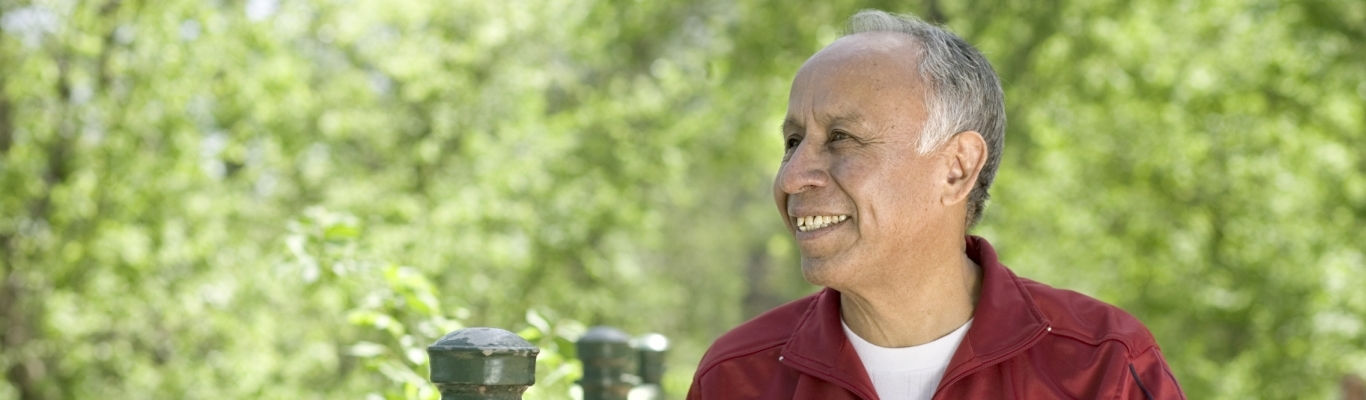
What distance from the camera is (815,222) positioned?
2209mm

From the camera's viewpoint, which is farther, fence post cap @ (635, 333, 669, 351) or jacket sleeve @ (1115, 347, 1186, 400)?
fence post cap @ (635, 333, 669, 351)

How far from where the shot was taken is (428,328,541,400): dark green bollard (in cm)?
201

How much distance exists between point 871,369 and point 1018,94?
7798 millimetres

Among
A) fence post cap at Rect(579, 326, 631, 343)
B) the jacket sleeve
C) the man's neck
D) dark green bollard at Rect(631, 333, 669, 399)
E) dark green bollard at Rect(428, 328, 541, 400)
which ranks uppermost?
dark green bollard at Rect(631, 333, 669, 399)

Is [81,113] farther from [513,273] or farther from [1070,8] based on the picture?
[1070,8]

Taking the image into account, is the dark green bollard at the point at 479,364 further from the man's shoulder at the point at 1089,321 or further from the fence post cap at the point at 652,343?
the fence post cap at the point at 652,343

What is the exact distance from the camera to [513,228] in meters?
15.1

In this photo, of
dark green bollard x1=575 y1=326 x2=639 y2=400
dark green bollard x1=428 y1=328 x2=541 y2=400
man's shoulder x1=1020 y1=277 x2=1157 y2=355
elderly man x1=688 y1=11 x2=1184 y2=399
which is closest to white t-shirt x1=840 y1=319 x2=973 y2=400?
elderly man x1=688 y1=11 x2=1184 y2=399

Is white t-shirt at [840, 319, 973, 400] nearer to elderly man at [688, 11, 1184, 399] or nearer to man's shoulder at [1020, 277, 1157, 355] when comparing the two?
elderly man at [688, 11, 1184, 399]

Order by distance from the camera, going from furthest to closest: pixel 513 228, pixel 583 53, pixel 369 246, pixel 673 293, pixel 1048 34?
pixel 673 293
pixel 513 228
pixel 583 53
pixel 1048 34
pixel 369 246

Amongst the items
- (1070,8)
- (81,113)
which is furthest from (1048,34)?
(81,113)

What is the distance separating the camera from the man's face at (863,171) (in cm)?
216

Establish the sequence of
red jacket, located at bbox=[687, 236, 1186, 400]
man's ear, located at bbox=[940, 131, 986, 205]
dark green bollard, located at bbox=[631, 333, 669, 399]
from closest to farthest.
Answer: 1. red jacket, located at bbox=[687, 236, 1186, 400]
2. man's ear, located at bbox=[940, 131, 986, 205]
3. dark green bollard, located at bbox=[631, 333, 669, 399]

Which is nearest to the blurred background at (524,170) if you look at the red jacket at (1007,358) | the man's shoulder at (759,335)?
the man's shoulder at (759,335)
